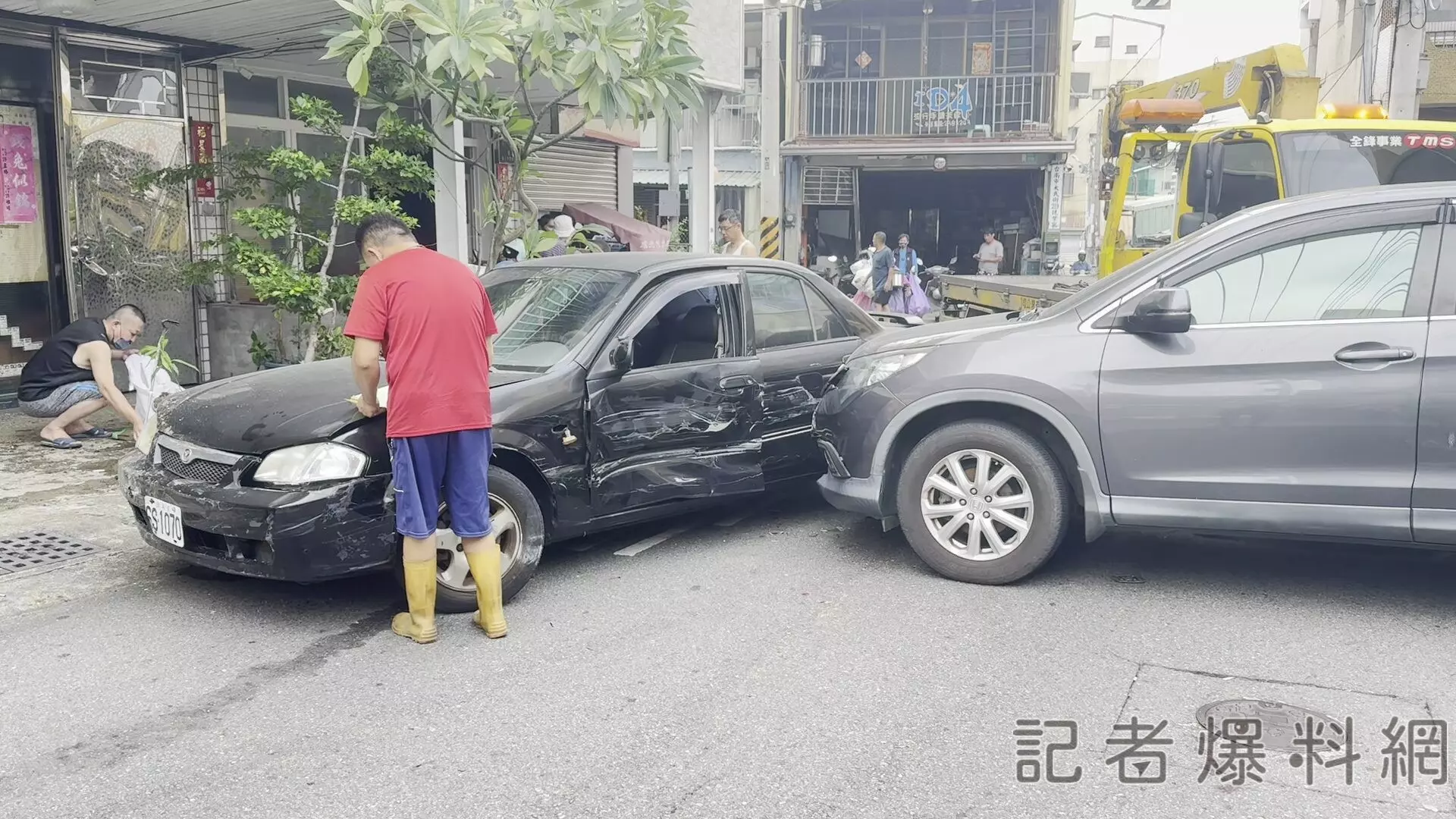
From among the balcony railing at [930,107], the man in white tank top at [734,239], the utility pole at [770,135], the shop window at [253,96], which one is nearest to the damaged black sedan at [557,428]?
the man in white tank top at [734,239]

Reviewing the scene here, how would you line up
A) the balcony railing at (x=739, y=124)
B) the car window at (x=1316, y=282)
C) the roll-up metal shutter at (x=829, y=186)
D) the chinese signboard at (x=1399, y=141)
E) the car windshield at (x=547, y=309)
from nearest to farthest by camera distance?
1. the car window at (x=1316, y=282)
2. the car windshield at (x=547, y=309)
3. the chinese signboard at (x=1399, y=141)
4. the roll-up metal shutter at (x=829, y=186)
5. the balcony railing at (x=739, y=124)

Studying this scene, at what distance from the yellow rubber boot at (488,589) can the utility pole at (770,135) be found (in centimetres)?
1491

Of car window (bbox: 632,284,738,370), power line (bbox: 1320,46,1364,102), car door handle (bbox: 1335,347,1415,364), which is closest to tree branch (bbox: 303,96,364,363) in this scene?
car window (bbox: 632,284,738,370)

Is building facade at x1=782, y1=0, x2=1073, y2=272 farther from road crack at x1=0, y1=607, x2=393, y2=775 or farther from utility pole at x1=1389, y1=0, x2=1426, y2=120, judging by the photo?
road crack at x1=0, y1=607, x2=393, y2=775

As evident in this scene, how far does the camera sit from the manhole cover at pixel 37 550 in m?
5.59

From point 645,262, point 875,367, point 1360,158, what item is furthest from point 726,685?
point 1360,158

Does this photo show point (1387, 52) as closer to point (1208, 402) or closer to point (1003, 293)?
point (1003, 293)

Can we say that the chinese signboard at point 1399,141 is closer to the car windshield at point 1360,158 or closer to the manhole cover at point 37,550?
the car windshield at point 1360,158

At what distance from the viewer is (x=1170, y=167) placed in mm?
10984

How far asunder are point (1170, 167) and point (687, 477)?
7308 mm

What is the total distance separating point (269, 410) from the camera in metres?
4.89

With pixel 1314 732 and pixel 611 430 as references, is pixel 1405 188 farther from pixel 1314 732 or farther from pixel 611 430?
pixel 611 430

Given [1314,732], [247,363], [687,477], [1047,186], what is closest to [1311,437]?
[1314,732]

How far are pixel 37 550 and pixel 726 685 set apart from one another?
3.86 metres
